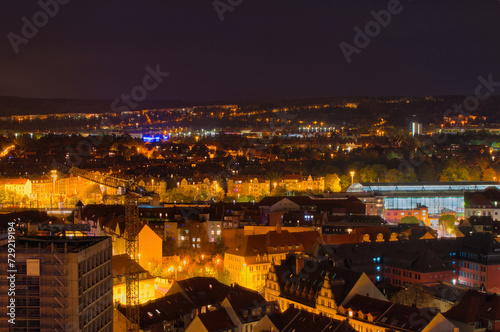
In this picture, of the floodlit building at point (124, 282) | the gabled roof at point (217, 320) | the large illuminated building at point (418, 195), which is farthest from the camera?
the large illuminated building at point (418, 195)

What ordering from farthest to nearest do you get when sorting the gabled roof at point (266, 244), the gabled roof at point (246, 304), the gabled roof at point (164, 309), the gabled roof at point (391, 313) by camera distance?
the gabled roof at point (266, 244) → the gabled roof at point (164, 309) → the gabled roof at point (246, 304) → the gabled roof at point (391, 313)

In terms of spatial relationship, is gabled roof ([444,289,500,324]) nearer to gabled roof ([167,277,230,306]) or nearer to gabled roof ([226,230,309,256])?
gabled roof ([167,277,230,306])

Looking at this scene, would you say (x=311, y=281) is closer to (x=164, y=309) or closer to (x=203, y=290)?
(x=203, y=290)

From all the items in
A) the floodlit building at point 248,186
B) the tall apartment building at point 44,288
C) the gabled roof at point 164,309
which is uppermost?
the floodlit building at point 248,186

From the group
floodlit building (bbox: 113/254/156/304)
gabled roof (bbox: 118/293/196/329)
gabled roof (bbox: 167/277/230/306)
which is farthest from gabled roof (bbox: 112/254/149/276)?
gabled roof (bbox: 118/293/196/329)

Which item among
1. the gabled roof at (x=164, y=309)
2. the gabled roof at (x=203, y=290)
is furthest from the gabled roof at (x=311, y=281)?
the gabled roof at (x=164, y=309)

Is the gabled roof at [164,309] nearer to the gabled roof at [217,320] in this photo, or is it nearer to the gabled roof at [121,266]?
the gabled roof at [217,320]

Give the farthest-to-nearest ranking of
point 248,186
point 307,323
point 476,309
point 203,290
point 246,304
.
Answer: point 248,186
point 203,290
point 246,304
point 476,309
point 307,323

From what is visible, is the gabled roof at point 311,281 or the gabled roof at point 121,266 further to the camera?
the gabled roof at point 121,266

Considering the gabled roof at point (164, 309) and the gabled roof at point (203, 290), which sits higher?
the gabled roof at point (203, 290)

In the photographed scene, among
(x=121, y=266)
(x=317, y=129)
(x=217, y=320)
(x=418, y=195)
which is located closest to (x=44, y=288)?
(x=217, y=320)

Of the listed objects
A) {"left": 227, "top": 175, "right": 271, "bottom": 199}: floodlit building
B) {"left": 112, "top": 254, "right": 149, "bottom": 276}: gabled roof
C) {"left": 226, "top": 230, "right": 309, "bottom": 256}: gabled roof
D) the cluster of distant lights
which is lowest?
{"left": 112, "top": 254, "right": 149, "bottom": 276}: gabled roof
